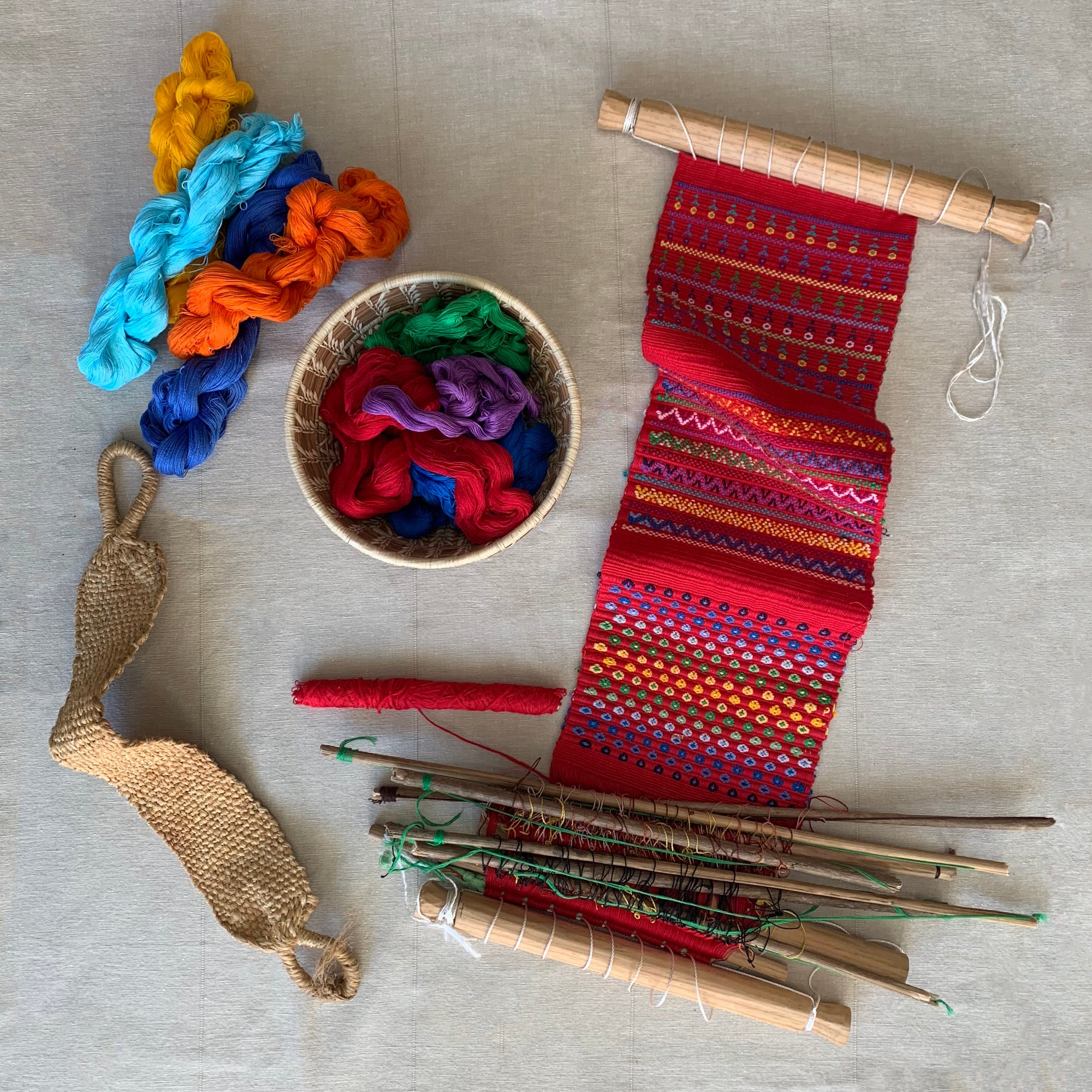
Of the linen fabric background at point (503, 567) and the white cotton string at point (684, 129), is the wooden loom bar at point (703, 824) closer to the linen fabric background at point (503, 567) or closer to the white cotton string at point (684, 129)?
the linen fabric background at point (503, 567)

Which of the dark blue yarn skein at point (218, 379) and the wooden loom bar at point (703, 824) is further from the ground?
the dark blue yarn skein at point (218, 379)

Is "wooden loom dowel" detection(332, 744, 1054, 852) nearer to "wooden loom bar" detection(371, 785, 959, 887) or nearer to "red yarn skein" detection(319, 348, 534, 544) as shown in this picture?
"wooden loom bar" detection(371, 785, 959, 887)

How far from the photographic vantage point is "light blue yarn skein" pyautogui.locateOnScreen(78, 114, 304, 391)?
4.08 feet

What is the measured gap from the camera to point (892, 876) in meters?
1.36

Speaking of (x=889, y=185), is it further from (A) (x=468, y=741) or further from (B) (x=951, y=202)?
(A) (x=468, y=741)

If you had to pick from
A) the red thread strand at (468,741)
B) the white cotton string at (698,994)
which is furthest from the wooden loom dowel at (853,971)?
the red thread strand at (468,741)

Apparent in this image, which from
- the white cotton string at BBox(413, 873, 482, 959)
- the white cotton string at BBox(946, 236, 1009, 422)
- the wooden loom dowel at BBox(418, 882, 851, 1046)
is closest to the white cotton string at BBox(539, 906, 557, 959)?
the wooden loom dowel at BBox(418, 882, 851, 1046)

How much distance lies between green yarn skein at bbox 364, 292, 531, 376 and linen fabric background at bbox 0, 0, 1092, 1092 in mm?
158

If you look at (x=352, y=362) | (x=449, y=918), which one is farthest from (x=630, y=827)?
(x=352, y=362)

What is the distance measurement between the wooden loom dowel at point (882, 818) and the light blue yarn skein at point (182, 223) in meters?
1.07

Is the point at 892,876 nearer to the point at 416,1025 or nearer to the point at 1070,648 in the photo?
the point at 1070,648

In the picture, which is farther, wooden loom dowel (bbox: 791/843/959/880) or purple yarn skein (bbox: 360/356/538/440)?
wooden loom dowel (bbox: 791/843/959/880)

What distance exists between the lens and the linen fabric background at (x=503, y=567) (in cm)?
140

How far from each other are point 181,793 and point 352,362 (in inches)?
28.7
